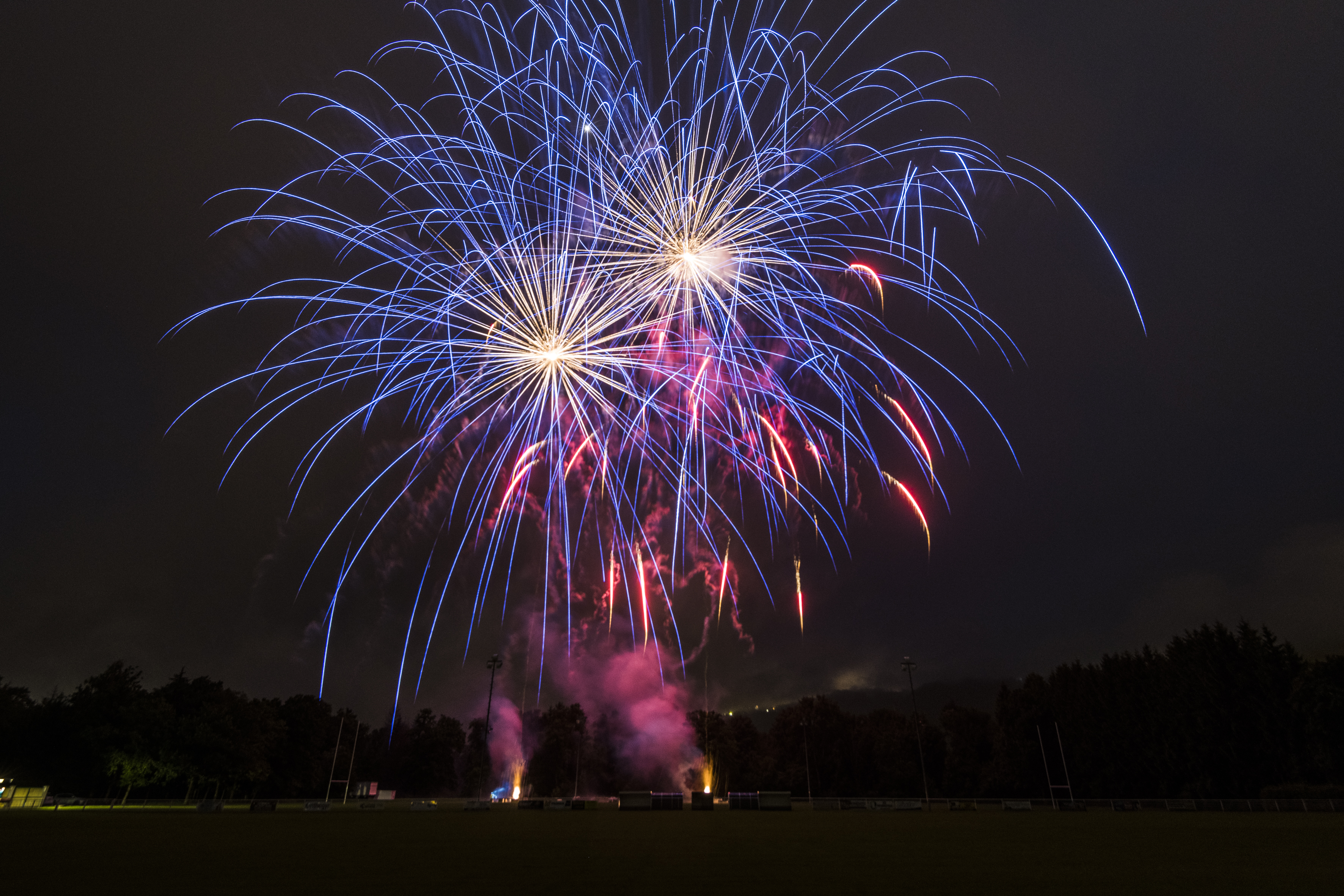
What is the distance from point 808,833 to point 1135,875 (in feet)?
38.9

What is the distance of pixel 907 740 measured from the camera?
77.2 metres

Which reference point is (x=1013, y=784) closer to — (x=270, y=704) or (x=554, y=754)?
(x=554, y=754)

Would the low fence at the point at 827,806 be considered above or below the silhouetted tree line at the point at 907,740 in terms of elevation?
below

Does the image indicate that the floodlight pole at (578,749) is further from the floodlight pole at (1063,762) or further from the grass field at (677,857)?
the grass field at (677,857)

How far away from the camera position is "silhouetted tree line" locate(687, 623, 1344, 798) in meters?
48.5

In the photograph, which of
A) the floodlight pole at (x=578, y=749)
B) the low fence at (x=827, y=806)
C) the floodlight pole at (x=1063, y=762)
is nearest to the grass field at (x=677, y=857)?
the low fence at (x=827, y=806)

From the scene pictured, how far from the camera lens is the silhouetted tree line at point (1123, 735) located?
1911 inches

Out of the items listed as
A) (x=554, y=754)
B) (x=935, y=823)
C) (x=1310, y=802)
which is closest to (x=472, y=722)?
(x=554, y=754)

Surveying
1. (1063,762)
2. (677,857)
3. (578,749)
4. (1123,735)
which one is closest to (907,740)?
(1063,762)

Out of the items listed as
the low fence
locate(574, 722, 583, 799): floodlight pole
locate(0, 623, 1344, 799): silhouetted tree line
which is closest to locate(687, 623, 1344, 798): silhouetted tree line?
locate(0, 623, 1344, 799): silhouetted tree line

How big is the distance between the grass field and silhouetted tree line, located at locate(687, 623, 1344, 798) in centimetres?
2445

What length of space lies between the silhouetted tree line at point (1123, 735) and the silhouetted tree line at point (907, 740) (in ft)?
0.42

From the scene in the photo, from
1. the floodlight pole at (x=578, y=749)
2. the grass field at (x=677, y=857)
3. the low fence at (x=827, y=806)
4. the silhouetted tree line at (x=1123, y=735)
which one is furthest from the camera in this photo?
the floodlight pole at (x=578, y=749)

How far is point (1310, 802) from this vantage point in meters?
40.2
